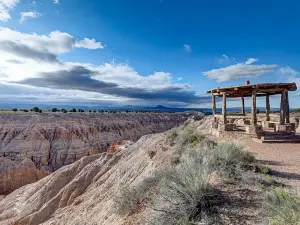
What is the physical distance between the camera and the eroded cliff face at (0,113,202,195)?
32.5 meters

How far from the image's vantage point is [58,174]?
1916 cm

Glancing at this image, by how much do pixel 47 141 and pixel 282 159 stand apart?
1418 inches

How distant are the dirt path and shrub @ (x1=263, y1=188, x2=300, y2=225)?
121 centimetres

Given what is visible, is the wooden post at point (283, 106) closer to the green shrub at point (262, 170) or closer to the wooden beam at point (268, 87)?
the wooden beam at point (268, 87)

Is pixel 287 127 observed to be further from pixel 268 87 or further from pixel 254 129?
pixel 268 87

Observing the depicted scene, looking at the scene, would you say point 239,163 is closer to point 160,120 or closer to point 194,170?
point 194,170

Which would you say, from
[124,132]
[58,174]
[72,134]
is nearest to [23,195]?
[58,174]

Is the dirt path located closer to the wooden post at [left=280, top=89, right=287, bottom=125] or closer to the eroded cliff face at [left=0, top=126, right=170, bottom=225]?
the wooden post at [left=280, top=89, right=287, bottom=125]

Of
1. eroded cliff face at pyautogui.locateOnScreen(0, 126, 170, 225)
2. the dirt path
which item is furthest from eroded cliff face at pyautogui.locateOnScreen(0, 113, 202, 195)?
the dirt path

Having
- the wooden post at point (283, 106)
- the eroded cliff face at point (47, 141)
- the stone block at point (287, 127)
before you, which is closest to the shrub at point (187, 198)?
the stone block at point (287, 127)

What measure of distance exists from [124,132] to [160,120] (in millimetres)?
14423

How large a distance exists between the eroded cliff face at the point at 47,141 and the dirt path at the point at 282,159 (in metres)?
21.1

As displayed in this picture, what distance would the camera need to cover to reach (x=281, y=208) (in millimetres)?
4238

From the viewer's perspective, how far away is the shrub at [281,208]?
3.78m
